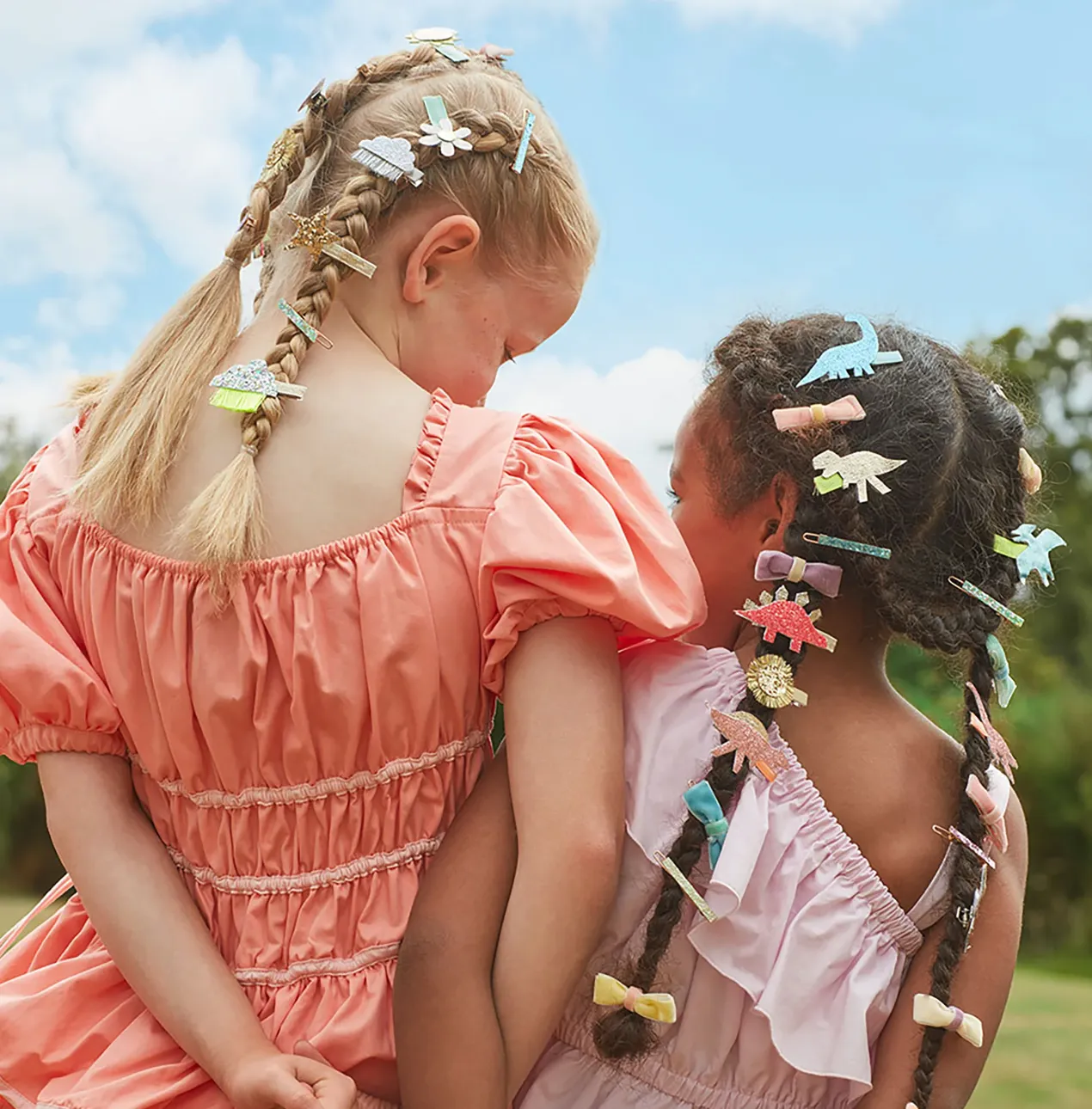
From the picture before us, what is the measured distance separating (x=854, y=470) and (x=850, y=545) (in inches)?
3.0

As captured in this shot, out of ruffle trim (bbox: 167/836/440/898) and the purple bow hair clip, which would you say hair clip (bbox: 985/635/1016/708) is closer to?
the purple bow hair clip

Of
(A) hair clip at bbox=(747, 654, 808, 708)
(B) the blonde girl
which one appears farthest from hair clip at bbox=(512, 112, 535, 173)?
(A) hair clip at bbox=(747, 654, 808, 708)

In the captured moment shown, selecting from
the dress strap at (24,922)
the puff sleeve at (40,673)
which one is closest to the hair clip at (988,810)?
the puff sleeve at (40,673)

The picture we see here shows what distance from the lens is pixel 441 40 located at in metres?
1.58

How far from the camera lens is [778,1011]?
1.31m

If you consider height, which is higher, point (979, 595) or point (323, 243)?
point (323, 243)

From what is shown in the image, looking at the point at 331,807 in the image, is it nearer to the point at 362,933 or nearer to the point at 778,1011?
the point at 362,933

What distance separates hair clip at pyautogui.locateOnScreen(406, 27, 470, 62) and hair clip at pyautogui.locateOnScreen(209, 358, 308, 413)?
1.49 feet

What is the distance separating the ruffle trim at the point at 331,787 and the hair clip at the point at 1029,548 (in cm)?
60

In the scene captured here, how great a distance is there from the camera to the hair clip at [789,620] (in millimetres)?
1363

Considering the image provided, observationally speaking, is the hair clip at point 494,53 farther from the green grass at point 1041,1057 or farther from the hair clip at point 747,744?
the green grass at point 1041,1057

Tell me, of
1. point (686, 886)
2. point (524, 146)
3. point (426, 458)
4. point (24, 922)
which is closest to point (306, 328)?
point (426, 458)

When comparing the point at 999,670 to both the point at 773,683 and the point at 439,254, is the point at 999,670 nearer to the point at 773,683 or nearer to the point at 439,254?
the point at 773,683

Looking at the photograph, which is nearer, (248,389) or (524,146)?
(248,389)
